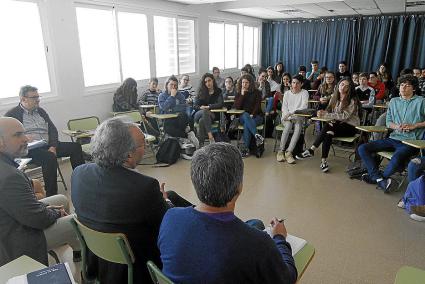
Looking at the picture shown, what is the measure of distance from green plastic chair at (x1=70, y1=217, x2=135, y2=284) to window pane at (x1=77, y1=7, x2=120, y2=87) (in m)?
3.95

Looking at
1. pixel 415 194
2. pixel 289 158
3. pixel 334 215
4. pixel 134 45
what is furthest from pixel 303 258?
pixel 134 45

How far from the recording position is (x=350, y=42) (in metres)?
9.46

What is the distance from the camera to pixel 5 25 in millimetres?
3863

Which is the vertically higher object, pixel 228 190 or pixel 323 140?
pixel 228 190

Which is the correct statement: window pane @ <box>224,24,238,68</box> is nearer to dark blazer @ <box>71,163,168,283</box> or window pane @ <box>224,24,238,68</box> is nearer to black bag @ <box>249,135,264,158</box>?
black bag @ <box>249,135,264,158</box>

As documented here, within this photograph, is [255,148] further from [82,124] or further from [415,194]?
[82,124]

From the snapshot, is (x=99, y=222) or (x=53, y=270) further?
(x=99, y=222)

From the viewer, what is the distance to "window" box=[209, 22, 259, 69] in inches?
321

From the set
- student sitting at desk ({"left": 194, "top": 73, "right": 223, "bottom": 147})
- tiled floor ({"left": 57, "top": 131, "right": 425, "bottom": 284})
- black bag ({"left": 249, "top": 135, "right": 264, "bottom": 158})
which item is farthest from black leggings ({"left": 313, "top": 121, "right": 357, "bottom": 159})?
student sitting at desk ({"left": 194, "top": 73, "right": 223, "bottom": 147})

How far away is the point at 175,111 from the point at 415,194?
3.32 metres

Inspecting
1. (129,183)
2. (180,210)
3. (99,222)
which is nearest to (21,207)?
(99,222)

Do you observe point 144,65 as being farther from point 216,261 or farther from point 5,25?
point 216,261

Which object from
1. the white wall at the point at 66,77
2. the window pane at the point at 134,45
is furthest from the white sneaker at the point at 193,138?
the window pane at the point at 134,45

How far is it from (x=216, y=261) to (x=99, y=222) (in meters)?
0.69
